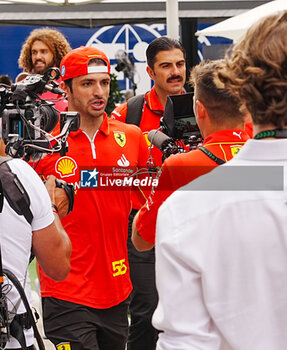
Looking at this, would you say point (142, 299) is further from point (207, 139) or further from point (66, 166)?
point (207, 139)

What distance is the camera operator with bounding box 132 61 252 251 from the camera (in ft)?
10.1

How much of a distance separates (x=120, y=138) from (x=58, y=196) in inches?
52.2

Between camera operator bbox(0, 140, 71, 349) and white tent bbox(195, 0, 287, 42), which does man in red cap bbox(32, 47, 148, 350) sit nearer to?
camera operator bbox(0, 140, 71, 349)

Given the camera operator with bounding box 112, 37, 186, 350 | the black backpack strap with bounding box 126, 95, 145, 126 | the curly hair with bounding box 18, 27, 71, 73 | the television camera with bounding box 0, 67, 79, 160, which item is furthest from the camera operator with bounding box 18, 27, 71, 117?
the television camera with bounding box 0, 67, 79, 160

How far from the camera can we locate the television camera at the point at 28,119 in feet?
9.48

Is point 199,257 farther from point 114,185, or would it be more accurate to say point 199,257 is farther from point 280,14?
point 114,185

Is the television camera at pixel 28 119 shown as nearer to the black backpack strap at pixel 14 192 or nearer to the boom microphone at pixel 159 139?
the black backpack strap at pixel 14 192

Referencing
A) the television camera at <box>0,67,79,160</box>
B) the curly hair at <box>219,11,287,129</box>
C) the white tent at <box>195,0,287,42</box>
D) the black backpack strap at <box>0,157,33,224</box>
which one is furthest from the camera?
the white tent at <box>195,0,287,42</box>

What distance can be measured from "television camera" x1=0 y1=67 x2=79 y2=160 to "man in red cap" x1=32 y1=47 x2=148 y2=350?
965mm

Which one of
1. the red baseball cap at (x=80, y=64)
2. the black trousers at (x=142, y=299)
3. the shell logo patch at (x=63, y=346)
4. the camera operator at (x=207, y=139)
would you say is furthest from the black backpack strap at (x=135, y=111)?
the camera operator at (x=207, y=139)

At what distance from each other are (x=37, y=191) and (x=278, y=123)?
1190 millimetres

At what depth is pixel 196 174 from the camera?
3055 mm

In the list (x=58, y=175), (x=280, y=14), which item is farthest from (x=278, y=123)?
(x=58, y=175)

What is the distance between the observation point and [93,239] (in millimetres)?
4102
